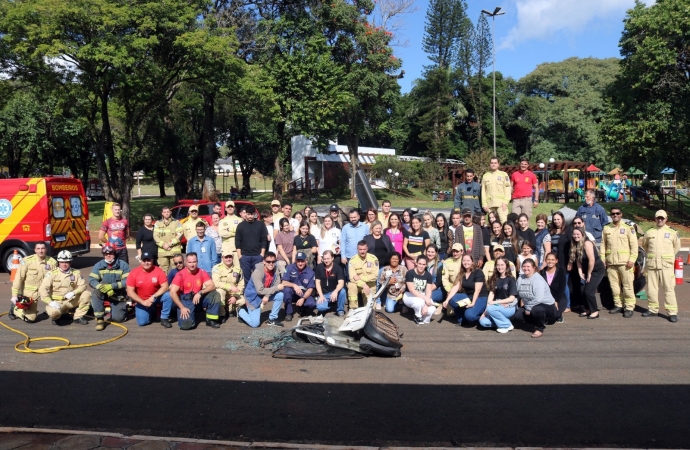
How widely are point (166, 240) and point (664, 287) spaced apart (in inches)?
335

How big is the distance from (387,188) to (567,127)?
2165cm

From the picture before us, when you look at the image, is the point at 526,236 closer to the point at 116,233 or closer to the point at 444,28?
the point at 116,233

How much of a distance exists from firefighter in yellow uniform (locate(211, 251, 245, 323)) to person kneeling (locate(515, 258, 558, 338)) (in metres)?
4.33

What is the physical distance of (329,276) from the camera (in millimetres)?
9203

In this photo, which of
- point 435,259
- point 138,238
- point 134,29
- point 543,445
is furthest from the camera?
point 134,29

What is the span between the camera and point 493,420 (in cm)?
506

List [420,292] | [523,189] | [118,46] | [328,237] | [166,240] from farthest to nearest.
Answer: [118,46], [523,189], [328,237], [166,240], [420,292]

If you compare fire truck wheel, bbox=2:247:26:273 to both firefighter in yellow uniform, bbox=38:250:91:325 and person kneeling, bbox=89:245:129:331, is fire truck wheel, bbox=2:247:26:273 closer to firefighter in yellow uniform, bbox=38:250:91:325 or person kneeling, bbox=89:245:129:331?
firefighter in yellow uniform, bbox=38:250:91:325

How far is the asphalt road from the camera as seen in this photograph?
16.0ft

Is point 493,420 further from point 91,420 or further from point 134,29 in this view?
point 134,29

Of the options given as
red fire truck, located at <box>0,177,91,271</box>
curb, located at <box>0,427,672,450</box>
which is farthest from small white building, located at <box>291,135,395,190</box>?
curb, located at <box>0,427,672,450</box>

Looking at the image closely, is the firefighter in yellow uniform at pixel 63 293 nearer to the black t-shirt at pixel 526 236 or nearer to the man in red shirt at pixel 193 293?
the man in red shirt at pixel 193 293

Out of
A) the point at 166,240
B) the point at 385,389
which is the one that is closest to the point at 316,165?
the point at 166,240

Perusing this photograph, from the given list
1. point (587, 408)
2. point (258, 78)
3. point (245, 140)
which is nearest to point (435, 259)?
point (587, 408)
